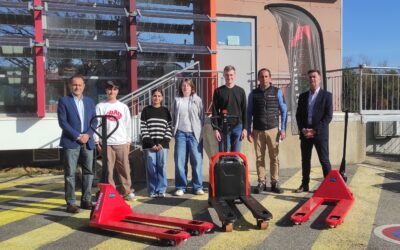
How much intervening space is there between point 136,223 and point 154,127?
1974 millimetres

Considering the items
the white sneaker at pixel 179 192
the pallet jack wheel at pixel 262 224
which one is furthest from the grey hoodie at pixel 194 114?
the pallet jack wheel at pixel 262 224

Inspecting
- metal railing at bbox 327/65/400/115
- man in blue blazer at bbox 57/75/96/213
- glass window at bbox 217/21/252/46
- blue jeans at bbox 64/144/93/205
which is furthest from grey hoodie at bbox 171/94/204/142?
glass window at bbox 217/21/252/46

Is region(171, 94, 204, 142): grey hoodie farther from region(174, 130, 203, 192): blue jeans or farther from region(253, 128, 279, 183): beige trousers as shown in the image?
region(253, 128, 279, 183): beige trousers

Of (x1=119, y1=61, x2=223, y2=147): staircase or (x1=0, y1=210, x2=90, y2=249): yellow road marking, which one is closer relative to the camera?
(x1=0, y1=210, x2=90, y2=249): yellow road marking

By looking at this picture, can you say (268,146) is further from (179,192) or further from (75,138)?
(75,138)

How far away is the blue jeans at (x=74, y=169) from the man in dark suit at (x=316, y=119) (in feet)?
10.9

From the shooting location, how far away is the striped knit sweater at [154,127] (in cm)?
709

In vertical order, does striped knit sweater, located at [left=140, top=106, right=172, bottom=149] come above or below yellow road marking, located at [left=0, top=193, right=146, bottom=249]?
above

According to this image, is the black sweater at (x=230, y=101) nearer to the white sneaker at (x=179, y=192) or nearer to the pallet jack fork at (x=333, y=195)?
the white sneaker at (x=179, y=192)

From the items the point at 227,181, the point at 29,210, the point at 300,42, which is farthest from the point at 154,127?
the point at 300,42

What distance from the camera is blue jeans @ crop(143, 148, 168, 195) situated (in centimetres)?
715

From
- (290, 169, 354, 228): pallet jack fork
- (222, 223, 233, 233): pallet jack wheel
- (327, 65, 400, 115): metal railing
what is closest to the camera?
(222, 223, 233, 233): pallet jack wheel

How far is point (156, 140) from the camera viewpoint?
7.09 meters

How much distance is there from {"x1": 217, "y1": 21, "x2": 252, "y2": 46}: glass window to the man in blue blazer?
22.7 feet
